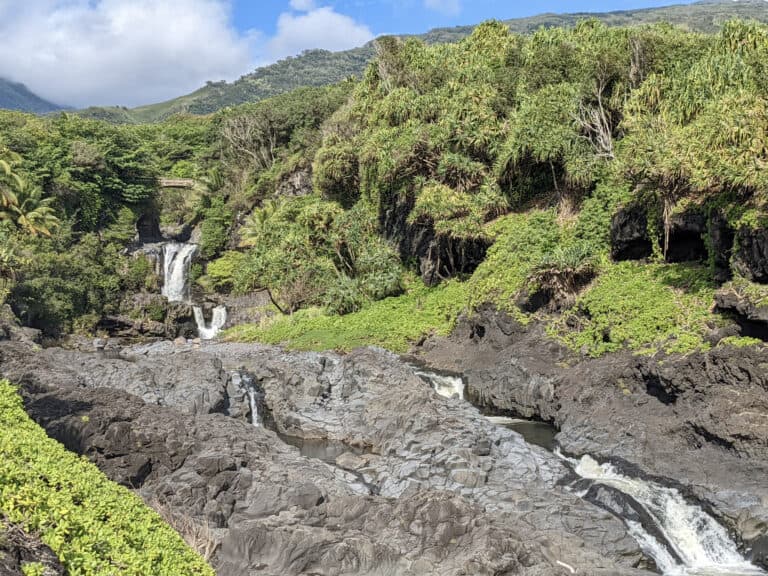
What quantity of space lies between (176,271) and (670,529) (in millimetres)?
43082

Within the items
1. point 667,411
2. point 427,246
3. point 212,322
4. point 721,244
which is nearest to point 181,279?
point 212,322

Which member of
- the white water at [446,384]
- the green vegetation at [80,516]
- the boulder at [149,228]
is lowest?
the white water at [446,384]

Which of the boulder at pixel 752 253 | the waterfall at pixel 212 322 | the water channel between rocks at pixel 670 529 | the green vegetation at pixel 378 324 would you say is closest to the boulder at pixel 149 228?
the waterfall at pixel 212 322

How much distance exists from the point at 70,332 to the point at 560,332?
3160cm

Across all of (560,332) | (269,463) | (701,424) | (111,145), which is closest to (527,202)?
(560,332)

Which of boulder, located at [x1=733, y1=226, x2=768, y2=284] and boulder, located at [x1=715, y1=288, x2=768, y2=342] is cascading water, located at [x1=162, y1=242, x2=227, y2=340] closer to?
boulder, located at [x1=715, y1=288, x2=768, y2=342]

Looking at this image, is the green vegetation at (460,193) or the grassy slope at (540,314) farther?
the green vegetation at (460,193)

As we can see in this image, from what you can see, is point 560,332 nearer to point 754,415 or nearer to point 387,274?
point 754,415

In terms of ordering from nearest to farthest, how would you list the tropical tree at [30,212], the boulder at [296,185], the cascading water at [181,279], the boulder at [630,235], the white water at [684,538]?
the white water at [684,538] → the boulder at [630,235] → the tropical tree at [30,212] → the cascading water at [181,279] → the boulder at [296,185]

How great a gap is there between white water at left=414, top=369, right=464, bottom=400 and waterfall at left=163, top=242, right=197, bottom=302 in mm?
28285

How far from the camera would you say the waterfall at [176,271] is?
47.4 metres

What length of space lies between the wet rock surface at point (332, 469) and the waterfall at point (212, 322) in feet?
60.8

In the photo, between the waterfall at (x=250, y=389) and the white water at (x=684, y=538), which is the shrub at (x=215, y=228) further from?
the white water at (x=684, y=538)

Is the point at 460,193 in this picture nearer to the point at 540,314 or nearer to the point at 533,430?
the point at 540,314
